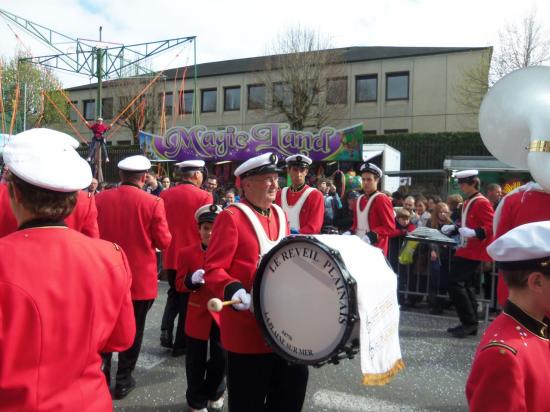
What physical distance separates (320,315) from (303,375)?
0.65 metres

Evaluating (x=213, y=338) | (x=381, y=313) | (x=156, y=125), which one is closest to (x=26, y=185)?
(x=381, y=313)

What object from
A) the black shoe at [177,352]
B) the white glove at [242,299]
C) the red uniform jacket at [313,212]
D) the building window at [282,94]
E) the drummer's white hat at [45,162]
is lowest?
the black shoe at [177,352]

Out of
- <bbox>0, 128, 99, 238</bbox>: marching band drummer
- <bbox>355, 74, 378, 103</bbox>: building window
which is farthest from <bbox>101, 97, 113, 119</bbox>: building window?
<bbox>0, 128, 99, 238</bbox>: marching band drummer

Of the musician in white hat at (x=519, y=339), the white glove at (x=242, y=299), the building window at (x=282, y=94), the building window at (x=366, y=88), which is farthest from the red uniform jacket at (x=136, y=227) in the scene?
the building window at (x=366, y=88)

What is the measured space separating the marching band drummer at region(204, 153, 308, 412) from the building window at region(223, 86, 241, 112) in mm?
35222

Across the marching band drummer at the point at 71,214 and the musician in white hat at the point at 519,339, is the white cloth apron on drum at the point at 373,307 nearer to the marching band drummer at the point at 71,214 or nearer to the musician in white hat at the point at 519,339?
the musician in white hat at the point at 519,339

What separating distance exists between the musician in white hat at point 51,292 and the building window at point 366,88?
32.7 m

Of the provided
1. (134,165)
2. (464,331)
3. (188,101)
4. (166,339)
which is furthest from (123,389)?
(188,101)

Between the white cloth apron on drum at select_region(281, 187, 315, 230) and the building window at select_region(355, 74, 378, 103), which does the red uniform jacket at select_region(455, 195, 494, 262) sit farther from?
the building window at select_region(355, 74, 378, 103)

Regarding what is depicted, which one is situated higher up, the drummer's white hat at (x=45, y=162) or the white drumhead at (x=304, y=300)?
the drummer's white hat at (x=45, y=162)

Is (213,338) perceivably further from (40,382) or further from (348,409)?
(40,382)

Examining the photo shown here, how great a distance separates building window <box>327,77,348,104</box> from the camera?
1236 inches

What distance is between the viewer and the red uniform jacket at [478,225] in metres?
6.10

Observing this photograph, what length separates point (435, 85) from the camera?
31.1 m
